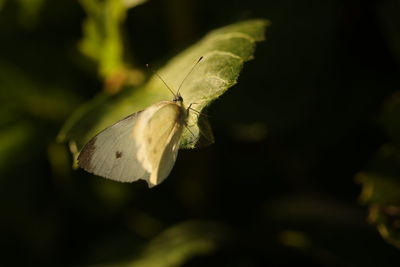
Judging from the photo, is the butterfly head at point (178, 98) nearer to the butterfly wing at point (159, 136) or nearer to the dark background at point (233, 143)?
the butterfly wing at point (159, 136)

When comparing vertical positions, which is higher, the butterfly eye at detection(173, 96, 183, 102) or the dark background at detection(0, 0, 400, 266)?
the butterfly eye at detection(173, 96, 183, 102)

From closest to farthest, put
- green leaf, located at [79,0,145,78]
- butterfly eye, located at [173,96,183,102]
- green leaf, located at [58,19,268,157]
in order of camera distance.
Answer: green leaf, located at [58,19,268,157] < butterfly eye, located at [173,96,183,102] < green leaf, located at [79,0,145,78]

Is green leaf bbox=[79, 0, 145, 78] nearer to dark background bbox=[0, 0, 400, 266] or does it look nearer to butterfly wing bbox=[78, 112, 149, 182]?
dark background bbox=[0, 0, 400, 266]

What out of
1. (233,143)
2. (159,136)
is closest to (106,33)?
(159,136)

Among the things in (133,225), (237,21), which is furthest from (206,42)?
(133,225)

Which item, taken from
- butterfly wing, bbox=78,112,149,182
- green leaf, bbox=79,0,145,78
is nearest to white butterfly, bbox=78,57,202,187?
butterfly wing, bbox=78,112,149,182

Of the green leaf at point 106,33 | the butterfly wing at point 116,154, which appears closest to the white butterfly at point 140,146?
the butterfly wing at point 116,154

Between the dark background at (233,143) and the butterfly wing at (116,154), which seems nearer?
the butterfly wing at (116,154)
